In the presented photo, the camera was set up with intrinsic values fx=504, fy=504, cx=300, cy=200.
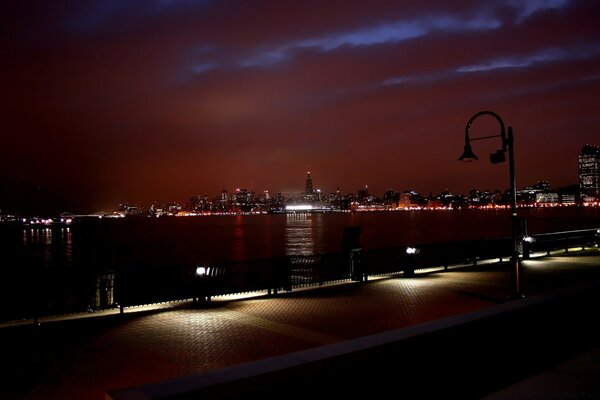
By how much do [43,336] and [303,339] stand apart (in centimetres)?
592

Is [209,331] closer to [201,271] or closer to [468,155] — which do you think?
[201,271]

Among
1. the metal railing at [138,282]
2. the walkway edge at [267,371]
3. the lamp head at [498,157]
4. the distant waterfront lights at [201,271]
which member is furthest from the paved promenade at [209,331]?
the lamp head at [498,157]

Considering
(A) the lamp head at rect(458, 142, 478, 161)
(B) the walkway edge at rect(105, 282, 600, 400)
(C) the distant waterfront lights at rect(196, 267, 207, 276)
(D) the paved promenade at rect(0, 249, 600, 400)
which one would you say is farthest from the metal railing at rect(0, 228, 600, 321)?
(B) the walkway edge at rect(105, 282, 600, 400)

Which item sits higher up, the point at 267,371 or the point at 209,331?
the point at 267,371

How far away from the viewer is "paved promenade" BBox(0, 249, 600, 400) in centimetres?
853

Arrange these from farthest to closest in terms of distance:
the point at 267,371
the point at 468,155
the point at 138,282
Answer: the point at 138,282, the point at 468,155, the point at 267,371

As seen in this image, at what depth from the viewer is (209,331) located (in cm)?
1167

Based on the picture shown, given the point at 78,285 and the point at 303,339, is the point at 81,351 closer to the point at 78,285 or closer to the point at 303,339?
the point at 303,339

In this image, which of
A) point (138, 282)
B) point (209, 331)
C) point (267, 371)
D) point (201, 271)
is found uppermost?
point (267, 371)

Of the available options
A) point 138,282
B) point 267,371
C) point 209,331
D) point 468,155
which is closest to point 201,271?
point 138,282

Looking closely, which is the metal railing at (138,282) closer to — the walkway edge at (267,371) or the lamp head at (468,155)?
the lamp head at (468,155)

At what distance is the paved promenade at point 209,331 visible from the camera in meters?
8.53

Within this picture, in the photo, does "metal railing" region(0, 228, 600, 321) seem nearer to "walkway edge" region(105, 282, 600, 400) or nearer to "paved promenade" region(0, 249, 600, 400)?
"paved promenade" region(0, 249, 600, 400)

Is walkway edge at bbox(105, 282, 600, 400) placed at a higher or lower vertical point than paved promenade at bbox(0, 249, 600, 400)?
higher
